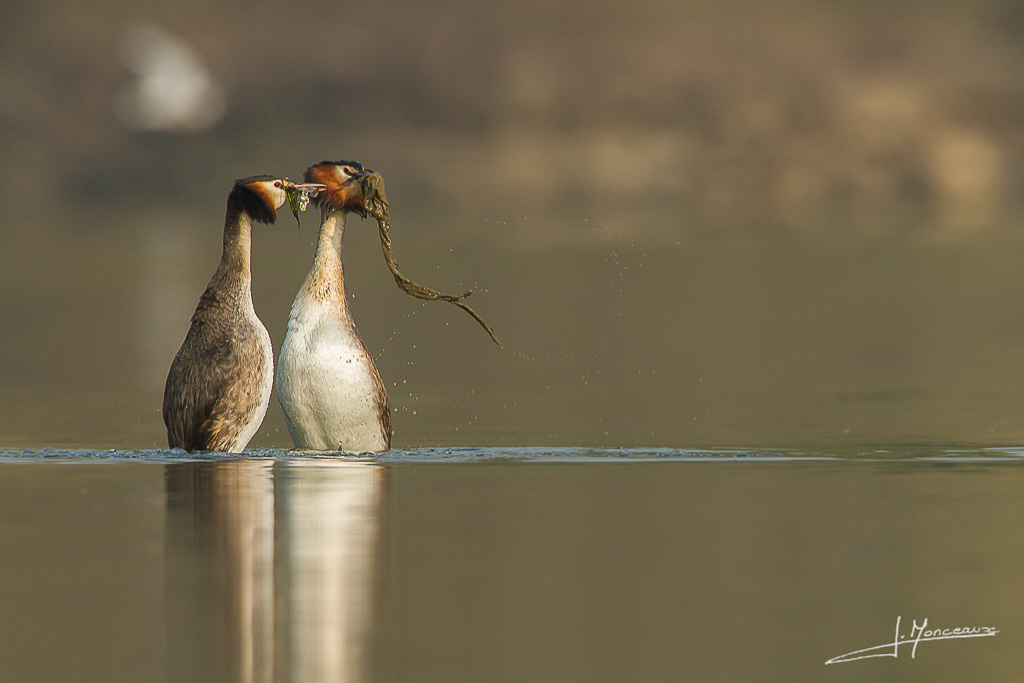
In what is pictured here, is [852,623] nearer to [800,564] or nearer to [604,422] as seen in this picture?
[800,564]

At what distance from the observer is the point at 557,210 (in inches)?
2453

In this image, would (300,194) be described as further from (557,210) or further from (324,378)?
(557,210)

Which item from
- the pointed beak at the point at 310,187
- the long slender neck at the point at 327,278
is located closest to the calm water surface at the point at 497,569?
the long slender neck at the point at 327,278

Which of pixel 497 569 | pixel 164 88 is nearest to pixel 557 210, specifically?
pixel 164 88

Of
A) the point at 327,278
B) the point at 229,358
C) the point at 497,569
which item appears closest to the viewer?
the point at 497,569

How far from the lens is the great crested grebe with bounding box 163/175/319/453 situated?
13.9 m

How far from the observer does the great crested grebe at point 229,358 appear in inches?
547

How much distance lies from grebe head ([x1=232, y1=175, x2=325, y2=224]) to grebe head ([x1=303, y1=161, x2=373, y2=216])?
0.07 metres

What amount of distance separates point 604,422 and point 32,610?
8422 millimetres

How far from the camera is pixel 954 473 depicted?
1380 cm
